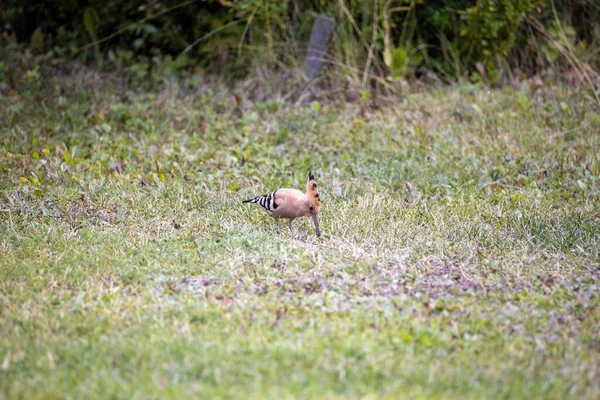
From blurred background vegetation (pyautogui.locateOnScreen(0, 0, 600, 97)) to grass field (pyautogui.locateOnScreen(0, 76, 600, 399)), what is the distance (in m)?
0.63

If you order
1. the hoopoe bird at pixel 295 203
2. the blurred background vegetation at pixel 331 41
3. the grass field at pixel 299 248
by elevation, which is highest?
the blurred background vegetation at pixel 331 41

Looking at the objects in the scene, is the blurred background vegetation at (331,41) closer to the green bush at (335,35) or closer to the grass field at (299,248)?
the green bush at (335,35)

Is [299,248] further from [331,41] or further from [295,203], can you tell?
[331,41]

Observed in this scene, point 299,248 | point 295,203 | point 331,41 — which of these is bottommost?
point 299,248

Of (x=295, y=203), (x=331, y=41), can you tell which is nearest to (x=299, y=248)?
(x=295, y=203)

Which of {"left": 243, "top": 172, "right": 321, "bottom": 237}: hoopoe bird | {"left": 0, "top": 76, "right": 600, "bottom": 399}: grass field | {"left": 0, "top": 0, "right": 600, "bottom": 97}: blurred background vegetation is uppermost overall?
{"left": 0, "top": 0, "right": 600, "bottom": 97}: blurred background vegetation

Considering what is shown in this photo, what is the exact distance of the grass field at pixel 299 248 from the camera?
124 inches

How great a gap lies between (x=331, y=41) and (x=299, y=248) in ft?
14.9

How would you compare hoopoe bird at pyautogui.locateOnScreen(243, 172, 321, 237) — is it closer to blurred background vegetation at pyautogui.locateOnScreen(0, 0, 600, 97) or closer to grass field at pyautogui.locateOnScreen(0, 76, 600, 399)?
grass field at pyautogui.locateOnScreen(0, 76, 600, 399)

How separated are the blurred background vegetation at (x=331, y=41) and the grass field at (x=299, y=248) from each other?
635 mm

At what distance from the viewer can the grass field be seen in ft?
10.3

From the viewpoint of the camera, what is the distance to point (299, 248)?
15.0 feet

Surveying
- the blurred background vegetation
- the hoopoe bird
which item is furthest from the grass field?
the blurred background vegetation

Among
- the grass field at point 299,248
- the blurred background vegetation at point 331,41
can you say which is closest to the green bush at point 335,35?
the blurred background vegetation at point 331,41
